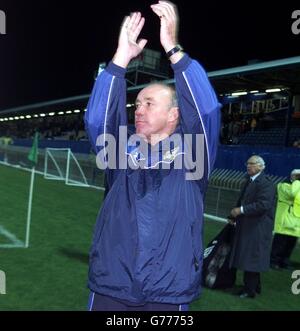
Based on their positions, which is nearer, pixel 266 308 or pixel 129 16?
pixel 129 16

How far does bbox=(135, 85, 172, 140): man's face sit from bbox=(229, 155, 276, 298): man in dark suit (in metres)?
4.27

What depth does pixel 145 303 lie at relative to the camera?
2.37 meters

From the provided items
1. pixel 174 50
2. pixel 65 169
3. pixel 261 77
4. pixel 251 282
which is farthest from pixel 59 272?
pixel 65 169

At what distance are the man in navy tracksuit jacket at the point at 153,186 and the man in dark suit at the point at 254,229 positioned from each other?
4061 mm

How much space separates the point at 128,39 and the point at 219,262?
462cm

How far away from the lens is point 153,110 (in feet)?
7.88

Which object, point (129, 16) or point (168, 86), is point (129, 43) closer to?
point (129, 16)

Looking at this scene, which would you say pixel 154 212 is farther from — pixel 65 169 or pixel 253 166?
pixel 65 169

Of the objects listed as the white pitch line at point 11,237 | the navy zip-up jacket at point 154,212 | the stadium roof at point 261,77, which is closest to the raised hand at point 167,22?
the navy zip-up jacket at point 154,212

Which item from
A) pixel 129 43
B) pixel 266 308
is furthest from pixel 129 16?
pixel 266 308

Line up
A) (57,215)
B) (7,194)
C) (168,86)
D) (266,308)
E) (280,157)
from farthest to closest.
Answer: (7,194), (280,157), (57,215), (266,308), (168,86)

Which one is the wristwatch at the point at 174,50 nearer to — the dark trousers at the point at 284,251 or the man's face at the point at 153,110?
the man's face at the point at 153,110

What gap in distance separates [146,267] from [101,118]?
0.73 metres

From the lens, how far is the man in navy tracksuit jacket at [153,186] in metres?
2.29
